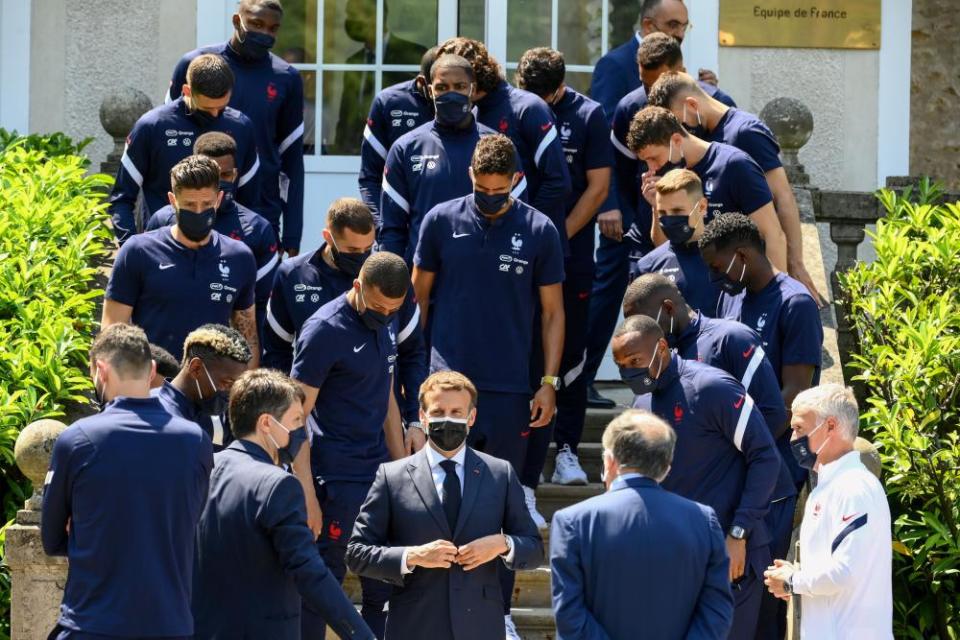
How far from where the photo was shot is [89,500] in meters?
5.92

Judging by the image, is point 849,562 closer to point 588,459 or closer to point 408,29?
point 588,459

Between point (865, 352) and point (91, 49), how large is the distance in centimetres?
608

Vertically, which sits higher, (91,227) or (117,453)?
(91,227)

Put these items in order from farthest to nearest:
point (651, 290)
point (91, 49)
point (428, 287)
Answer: point (91, 49) < point (428, 287) < point (651, 290)

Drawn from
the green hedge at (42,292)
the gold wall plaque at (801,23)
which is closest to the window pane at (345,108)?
the green hedge at (42,292)

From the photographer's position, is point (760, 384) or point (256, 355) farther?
point (256, 355)

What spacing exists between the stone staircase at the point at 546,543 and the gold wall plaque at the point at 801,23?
3.19m

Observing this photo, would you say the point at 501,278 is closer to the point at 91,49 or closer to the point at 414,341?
the point at 414,341

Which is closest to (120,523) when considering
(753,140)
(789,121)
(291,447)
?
(291,447)

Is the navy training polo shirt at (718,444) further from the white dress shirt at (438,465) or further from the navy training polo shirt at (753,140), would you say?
the navy training polo shirt at (753,140)

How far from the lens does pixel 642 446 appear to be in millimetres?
5832

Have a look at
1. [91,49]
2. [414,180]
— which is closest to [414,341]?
[414,180]

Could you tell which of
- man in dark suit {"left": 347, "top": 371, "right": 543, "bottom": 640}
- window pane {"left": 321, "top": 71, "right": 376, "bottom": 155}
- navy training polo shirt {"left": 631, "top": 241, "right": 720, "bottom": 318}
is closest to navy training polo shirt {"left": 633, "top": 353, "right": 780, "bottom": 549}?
man in dark suit {"left": 347, "top": 371, "right": 543, "bottom": 640}

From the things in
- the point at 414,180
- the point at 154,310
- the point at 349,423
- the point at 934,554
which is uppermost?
the point at 414,180
